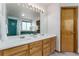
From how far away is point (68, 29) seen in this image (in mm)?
1928

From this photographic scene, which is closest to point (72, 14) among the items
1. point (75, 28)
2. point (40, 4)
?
point (75, 28)

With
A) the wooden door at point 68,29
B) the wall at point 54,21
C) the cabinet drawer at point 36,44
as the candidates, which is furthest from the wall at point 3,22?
the wooden door at point 68,29

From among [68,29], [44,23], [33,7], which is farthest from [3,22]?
[68,29]

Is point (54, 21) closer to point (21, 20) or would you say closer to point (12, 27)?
point (21, 20)

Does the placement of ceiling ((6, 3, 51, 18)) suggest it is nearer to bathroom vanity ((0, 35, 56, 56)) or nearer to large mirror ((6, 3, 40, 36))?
large mirror ((6, 3, 40, 36))

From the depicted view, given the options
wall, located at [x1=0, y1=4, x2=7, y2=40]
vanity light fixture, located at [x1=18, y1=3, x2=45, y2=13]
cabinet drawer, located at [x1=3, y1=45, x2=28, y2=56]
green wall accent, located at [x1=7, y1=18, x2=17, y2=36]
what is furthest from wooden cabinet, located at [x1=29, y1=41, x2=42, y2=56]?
vanity light fixture, located at [x1=18, y1=3, x2=45, y2=13]

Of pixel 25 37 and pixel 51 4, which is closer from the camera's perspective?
pixel 51 4

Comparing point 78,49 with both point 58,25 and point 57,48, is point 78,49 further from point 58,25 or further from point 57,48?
point 58,25

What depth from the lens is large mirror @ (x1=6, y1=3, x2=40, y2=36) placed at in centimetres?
182

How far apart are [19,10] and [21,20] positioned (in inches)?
7.0

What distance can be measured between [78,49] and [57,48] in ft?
1.13

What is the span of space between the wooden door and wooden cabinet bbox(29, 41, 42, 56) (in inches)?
15.5

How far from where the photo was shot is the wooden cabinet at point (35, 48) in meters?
1.93

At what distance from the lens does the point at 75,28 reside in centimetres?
190
